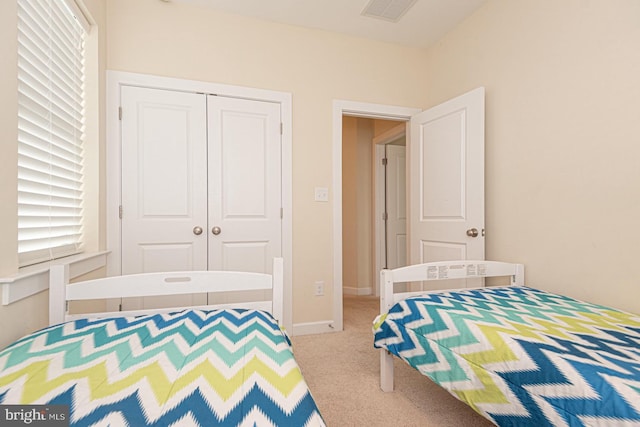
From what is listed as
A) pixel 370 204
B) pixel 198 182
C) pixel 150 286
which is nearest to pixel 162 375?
pixel 150 286

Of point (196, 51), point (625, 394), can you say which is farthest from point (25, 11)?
point (625, 394)

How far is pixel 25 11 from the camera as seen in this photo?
135 centimetres

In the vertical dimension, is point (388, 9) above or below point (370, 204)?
above

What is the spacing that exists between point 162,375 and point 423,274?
1.40 m

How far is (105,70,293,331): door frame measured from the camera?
2225 millimetres

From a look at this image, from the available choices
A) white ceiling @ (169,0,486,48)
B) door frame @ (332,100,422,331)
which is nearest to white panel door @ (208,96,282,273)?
door frame @ (332,100,422,331)

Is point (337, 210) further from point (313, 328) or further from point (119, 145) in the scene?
point (119, 145)

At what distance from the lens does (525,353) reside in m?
1.03

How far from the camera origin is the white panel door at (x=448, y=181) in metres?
2.29

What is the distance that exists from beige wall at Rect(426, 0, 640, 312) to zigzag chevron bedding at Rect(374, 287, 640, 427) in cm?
34

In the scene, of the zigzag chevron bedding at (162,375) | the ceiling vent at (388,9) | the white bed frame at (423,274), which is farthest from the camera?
the ceiling vent at (388,9)

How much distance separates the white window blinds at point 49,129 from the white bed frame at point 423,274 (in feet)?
5.37

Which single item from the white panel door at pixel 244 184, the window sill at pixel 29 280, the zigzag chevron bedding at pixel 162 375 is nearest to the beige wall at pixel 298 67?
the white panel door at pixel 244 184

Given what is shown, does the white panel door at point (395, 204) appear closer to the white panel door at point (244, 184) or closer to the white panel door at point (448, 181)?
the white panel door at point (448, 181)
